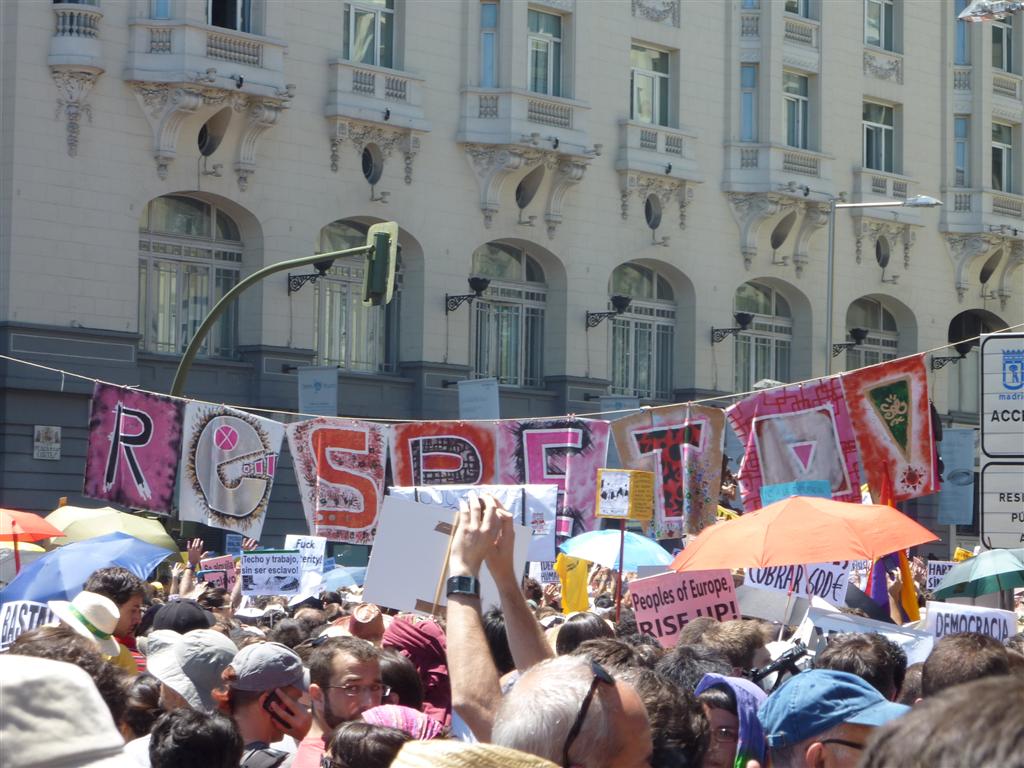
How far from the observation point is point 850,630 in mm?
8734

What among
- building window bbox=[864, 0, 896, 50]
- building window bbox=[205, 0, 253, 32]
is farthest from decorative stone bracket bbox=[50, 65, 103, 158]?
building window bbox=[864, 0, 896, 50]

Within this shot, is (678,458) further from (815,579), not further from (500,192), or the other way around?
(500,192)

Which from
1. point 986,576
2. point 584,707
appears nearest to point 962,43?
point 986,576

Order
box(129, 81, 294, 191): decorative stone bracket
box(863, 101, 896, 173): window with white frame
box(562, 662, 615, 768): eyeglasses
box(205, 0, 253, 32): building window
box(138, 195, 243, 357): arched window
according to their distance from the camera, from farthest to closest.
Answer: box(863, 101, 896, 173): window with white frame
box(205, 0, 253, 32): building window
box(138, 195, 243, 357): arched window
box(129, 81, 294, 191): decorative stone bracket
box(562, 662, 615, 768): eyeglasses

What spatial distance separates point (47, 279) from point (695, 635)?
21.6 meters

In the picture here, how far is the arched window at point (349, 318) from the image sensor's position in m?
31.8

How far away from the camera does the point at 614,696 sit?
142 inches

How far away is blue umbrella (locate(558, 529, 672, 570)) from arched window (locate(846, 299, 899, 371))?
2493 centimetres

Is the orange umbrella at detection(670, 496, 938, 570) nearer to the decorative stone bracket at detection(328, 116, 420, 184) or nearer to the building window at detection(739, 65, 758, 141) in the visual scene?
the decorative stone bracket at detection(328, 116, 420, 184)

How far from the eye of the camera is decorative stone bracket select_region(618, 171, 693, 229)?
35.3m

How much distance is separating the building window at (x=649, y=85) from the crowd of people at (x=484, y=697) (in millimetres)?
29137

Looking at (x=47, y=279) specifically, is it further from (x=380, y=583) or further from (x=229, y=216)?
(x=380, y=583)

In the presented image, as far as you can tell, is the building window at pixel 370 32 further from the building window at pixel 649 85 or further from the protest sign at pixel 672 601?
the protest sign at pixel 672 601

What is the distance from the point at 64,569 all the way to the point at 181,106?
20.5 meters
